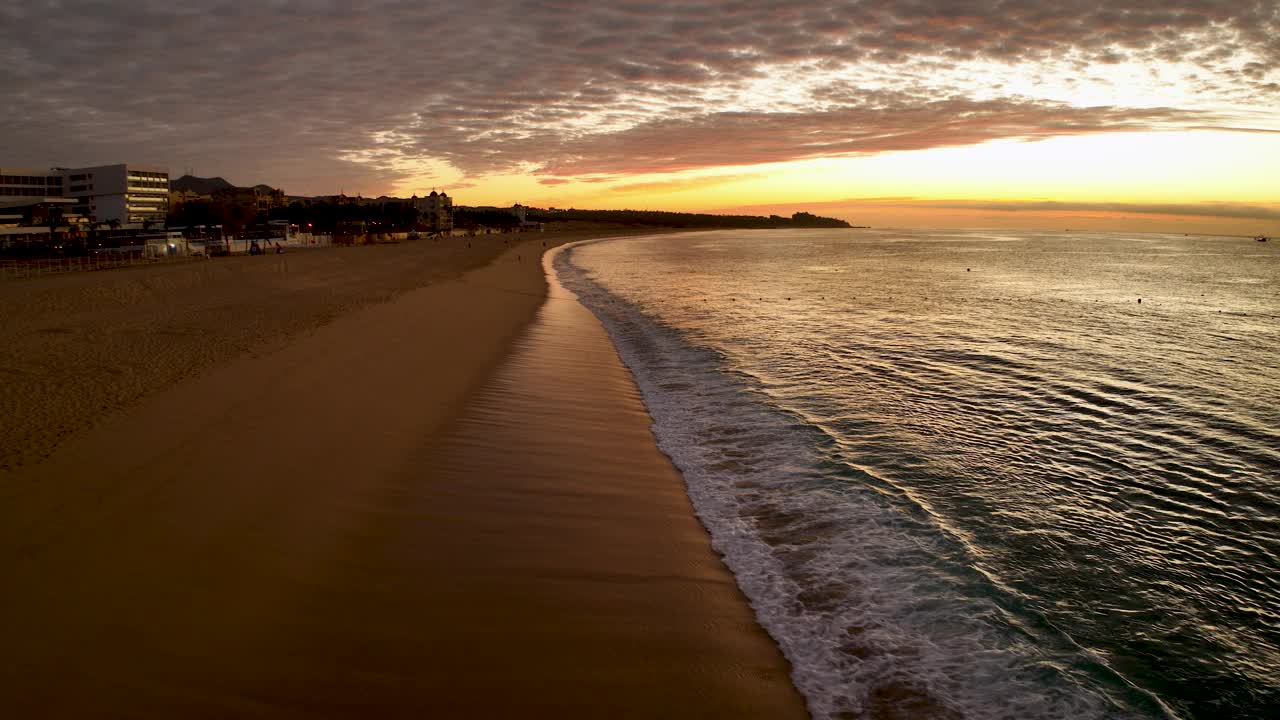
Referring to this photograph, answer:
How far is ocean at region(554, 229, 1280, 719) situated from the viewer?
190 inches

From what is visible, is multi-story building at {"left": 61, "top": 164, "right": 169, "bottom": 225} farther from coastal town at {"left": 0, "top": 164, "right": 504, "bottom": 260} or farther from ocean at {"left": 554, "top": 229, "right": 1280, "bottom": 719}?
ocean at {"left": 554, "top": 229, "right": 1280, "bottom": 719}

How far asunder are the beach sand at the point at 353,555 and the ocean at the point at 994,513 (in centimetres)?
76

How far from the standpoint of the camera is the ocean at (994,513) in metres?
4.82

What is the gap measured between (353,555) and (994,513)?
21.4ft

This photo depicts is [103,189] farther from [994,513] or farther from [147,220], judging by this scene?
[994,513]

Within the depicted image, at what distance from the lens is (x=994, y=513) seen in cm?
750

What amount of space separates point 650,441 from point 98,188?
15644cm

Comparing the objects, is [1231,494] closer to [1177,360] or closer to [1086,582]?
[1086,582]

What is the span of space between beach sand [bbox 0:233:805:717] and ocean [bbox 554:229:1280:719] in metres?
0.76

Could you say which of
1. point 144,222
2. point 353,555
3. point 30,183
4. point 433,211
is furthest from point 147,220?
point 353,555

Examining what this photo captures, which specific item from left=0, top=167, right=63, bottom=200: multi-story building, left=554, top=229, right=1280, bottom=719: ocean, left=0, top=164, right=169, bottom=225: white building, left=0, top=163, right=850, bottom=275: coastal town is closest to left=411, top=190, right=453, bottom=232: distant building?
left=0, top=163, right=850, bottom=275: coastal town

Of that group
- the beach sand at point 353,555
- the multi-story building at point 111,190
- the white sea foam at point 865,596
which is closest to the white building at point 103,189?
the multi-story building at point 111,190

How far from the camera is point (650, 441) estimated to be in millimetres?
9680

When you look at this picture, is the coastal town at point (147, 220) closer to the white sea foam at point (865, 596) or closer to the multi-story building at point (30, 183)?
the multi-story building at point (30, 183)
